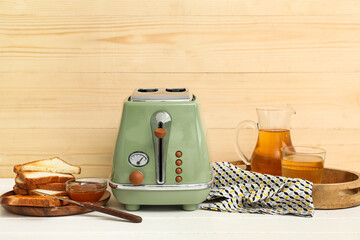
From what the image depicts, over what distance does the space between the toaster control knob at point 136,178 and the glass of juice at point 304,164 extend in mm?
356

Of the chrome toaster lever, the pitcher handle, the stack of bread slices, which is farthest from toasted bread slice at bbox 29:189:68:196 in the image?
the pitcher handle

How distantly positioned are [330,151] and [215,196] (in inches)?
18.3

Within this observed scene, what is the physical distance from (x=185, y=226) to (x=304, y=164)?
1.12ft

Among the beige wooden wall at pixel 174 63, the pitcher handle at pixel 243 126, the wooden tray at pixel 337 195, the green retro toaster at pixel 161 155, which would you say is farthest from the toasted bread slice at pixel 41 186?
the wooden tray at pixel 337 195

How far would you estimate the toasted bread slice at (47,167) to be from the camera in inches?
42.6

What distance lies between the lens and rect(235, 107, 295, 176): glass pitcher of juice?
3.68ft

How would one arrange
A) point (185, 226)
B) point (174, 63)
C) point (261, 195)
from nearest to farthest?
point (185, 226), point (261, 195), point (174, 63)

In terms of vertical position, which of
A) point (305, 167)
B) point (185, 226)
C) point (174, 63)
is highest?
point (174, 63)

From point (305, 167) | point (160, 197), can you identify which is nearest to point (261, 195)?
point (305, 167)

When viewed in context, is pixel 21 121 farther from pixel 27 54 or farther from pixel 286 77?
pixel 286 77

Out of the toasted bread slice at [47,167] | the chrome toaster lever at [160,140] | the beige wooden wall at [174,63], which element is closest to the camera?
the chrome toaster lever at [160,140]

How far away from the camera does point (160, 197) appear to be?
0.99 m

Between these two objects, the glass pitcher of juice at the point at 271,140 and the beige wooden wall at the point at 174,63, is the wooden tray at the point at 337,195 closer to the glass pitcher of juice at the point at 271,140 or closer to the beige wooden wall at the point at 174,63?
the glass pitcher of juice at the point at 271,140

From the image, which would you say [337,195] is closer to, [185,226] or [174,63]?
[185,226]
